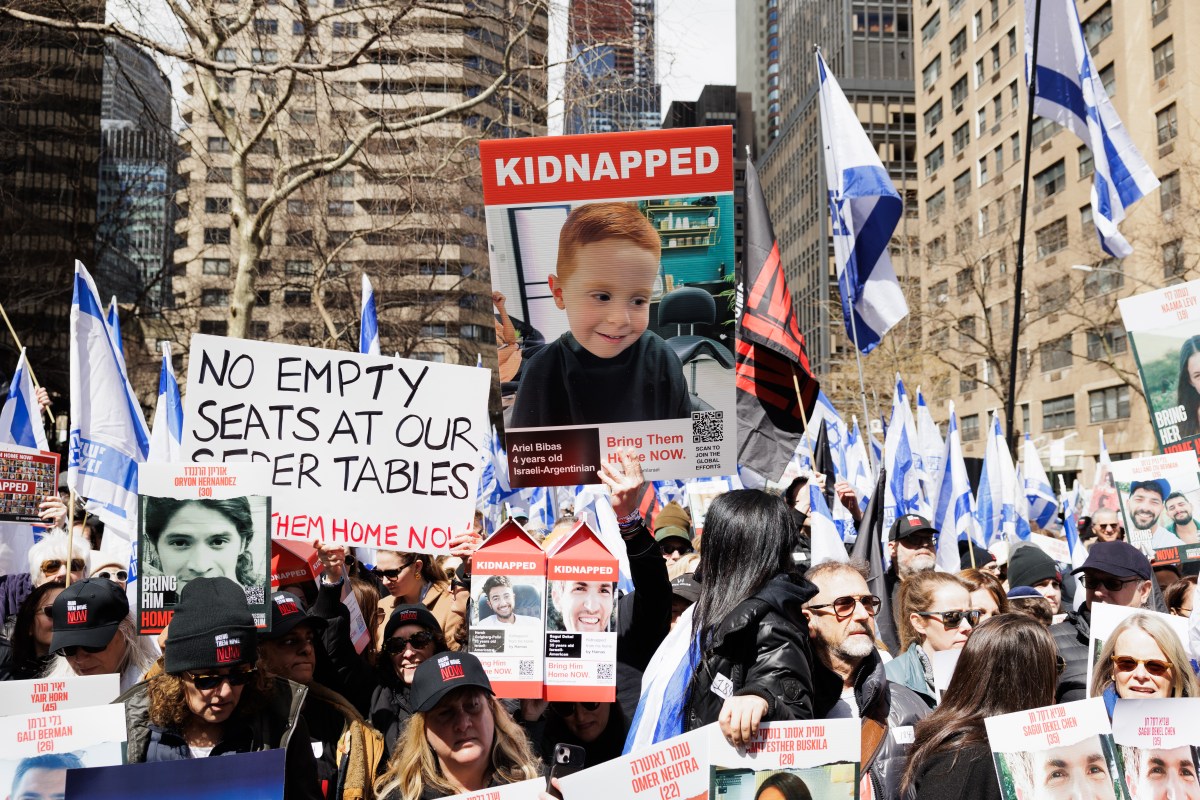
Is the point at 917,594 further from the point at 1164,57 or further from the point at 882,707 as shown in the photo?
the point at 1164,57

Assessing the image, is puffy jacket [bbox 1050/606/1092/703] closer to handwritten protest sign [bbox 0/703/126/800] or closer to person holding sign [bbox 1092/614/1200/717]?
person holding sign [bbox 1092/614/1200/717]

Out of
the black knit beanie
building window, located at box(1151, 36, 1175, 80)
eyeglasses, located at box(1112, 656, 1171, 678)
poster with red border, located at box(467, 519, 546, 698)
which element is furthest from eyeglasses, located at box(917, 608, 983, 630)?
building window, located at box(1151, 36, 1175, 80)

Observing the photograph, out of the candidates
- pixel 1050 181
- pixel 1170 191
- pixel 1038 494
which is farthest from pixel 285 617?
pixel 1050 181

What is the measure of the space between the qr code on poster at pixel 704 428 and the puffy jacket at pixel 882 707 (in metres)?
1.17

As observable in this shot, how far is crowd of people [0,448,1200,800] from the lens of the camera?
3359 millimetres

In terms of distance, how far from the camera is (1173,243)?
129 feet

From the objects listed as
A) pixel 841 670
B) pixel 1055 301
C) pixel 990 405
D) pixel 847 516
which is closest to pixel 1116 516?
pixel 847 516

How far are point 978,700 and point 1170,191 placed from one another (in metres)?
46.5

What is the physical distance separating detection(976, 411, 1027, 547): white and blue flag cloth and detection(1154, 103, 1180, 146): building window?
37060 millimetres

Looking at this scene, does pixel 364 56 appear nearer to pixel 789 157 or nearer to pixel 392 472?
pixel 392 472

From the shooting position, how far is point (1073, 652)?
5.28 metres

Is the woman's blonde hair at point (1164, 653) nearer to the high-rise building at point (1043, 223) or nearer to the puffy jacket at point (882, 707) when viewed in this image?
the puffy jacket at point (882, 707)

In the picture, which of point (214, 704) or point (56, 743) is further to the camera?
point (214, 704)

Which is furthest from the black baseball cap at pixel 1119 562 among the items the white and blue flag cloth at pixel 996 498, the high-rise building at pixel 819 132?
the high-rise building at pixel 819 132
